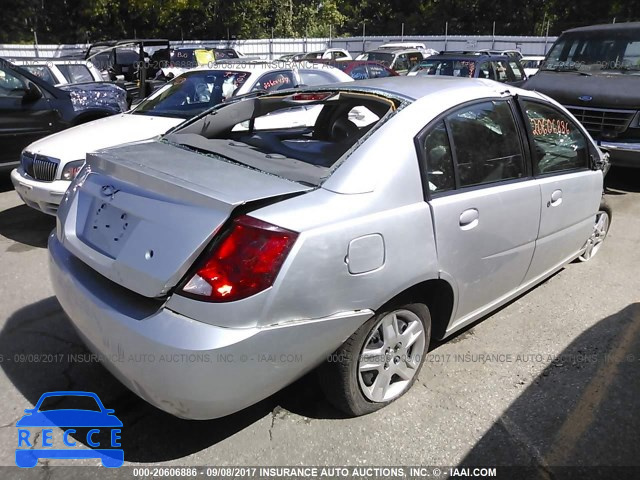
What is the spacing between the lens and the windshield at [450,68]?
11.6m

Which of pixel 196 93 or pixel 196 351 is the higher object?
pixel 196 93

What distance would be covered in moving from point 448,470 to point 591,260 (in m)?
3.18

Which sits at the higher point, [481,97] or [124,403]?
[481,97]

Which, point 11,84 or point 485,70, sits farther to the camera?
point 485,70

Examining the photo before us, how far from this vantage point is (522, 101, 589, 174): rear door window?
3.45 metres

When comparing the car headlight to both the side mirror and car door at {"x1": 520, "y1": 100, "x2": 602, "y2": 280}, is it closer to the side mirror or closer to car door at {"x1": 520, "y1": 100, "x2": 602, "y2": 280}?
the side mirror

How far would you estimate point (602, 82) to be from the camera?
7391 mm

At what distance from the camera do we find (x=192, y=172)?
8.13ft

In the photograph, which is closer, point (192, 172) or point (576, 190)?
point (192, 172)

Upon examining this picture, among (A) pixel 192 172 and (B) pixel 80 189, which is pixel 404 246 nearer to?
(A) pixel 192 172

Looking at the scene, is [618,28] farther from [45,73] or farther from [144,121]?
[45,73]

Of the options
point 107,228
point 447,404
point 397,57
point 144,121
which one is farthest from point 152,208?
point 397,57

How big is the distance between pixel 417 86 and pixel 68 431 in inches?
102

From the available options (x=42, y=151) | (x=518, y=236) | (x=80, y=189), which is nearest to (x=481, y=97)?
(x=518, y=236)
